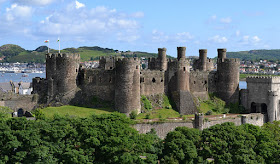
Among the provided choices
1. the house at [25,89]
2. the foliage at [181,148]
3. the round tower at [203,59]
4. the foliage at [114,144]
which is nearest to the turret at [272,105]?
the round tower at [203,59]

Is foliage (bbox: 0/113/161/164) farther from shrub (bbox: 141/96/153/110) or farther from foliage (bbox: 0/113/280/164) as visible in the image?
shrub (bbox: 141/96/153/110)

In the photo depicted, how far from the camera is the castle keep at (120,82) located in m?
57.9

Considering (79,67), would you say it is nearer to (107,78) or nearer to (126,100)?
(107,78)

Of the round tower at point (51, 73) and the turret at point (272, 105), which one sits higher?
the round tower at point (51, 73)

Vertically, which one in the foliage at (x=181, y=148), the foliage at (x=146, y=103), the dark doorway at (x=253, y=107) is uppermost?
the foliage at (x=146, y=103)

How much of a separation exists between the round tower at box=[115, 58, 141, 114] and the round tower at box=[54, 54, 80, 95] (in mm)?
7378

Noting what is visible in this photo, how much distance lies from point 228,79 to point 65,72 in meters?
28.4

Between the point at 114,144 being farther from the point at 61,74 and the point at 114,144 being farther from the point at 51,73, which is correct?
the point at 51,73

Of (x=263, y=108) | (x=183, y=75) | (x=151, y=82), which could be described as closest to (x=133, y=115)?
(x=151, y=82)

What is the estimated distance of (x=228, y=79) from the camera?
6825cm

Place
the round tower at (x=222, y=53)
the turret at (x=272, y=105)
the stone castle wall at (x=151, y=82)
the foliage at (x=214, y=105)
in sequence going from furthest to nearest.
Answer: the round tower at (x=222, y=53)
the foliage at (x=214, y=105)
the turret at (x=272, y=105)
the stone castle wall at (x=151, y=82)

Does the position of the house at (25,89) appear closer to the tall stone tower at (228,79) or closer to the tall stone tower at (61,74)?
the tall stone tower at (61,74)

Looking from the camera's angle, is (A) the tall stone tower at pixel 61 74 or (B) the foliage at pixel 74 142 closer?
(B) the foliage at pixel 74 142

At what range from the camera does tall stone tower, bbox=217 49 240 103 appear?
68.1 metres
